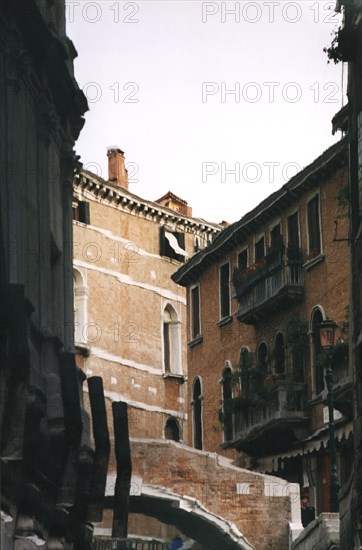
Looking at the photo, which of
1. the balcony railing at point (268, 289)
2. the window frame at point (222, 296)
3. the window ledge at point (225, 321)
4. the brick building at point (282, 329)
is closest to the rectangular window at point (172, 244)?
the brick building at point (282, 329)

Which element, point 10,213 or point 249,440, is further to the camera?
point 249,440

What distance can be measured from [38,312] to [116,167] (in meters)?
30.6

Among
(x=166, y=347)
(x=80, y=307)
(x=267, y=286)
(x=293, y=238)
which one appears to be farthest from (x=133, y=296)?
(x=293, y=238)

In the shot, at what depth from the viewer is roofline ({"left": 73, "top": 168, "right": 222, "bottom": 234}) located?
48.9m

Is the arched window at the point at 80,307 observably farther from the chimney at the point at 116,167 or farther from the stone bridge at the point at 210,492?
the stone bridge at the point at 210,492

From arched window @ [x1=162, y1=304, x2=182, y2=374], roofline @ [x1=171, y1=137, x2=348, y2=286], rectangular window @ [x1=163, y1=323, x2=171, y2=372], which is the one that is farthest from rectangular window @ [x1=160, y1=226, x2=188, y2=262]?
roofline @ [x1=171, y1=137, x2=348, y2=286]

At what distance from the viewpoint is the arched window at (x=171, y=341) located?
5306 centimetres

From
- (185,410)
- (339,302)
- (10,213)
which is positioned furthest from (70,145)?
(185,410)

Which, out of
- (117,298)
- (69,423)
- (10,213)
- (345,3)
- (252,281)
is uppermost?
(117,298)

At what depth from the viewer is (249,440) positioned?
128 ft

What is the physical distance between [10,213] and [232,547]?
56.1 ft

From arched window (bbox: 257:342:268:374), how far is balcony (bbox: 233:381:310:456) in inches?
42.6

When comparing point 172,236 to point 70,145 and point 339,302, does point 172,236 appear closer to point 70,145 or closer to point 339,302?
point 339,302

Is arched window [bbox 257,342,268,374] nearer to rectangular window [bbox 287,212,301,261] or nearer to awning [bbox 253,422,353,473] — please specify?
awning [bbox 253,422,353,473]
